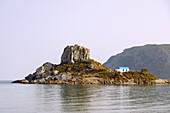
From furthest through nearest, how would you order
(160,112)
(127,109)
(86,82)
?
(86,82) → (127,109) → (160,112)

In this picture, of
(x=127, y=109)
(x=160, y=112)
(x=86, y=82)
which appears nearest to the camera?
(x=160, y=112)

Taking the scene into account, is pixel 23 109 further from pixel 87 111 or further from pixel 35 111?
pixel 87 111

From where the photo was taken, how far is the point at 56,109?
57.9 m

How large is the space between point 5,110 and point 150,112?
30514 millimetres

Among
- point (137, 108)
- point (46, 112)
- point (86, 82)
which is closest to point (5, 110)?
point (46, 112)

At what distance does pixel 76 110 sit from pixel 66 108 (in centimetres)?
357

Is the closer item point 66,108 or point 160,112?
point 160,112

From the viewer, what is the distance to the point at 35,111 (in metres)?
55.4

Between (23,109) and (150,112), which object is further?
(23,109)

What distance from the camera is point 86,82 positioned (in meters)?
200

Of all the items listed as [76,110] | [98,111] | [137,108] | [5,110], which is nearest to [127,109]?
[137,108]

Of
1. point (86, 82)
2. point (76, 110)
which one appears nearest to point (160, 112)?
point (76, 110)

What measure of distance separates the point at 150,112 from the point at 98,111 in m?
10.6

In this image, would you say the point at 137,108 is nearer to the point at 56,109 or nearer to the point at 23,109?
the point at 56,109
